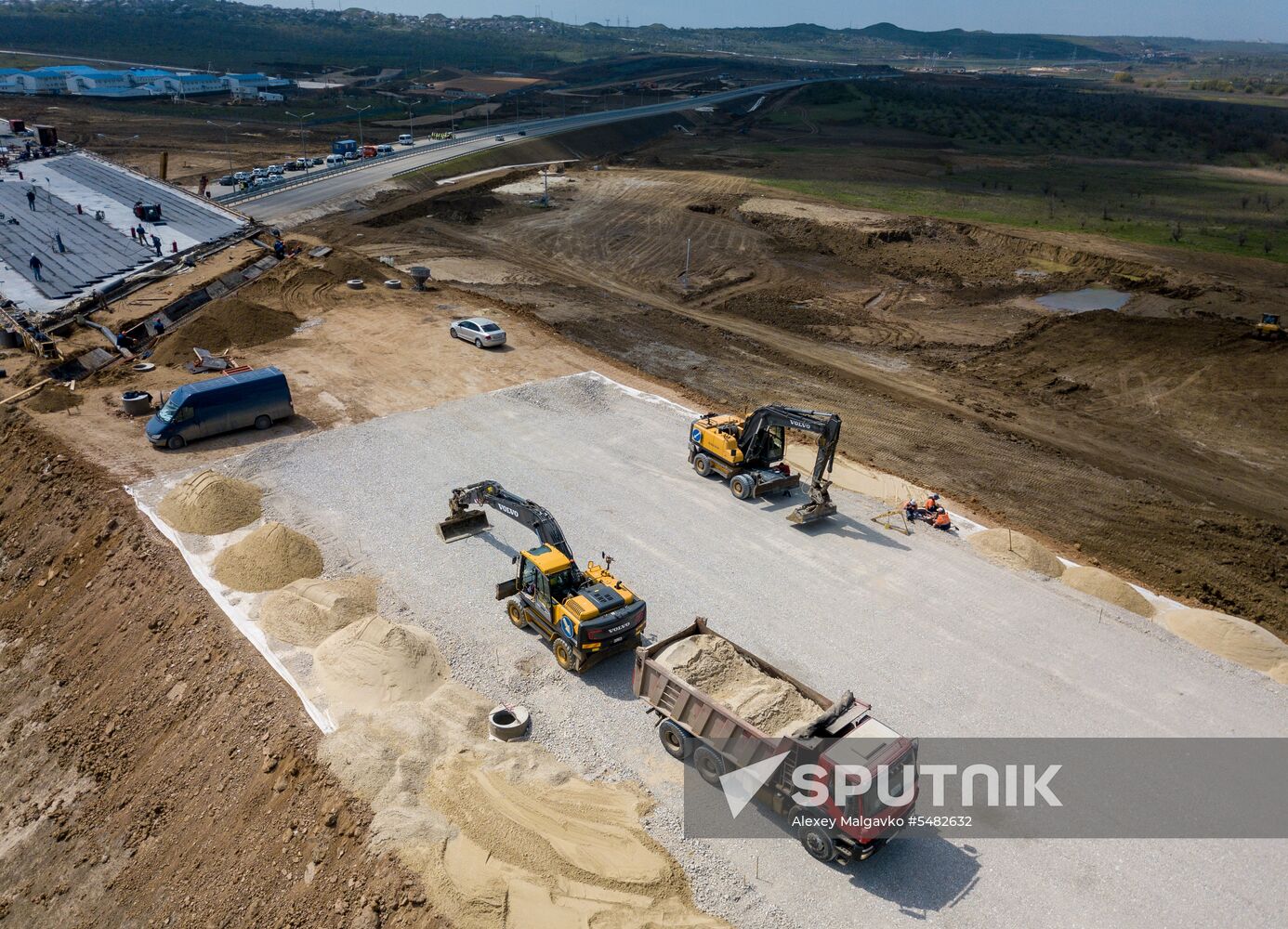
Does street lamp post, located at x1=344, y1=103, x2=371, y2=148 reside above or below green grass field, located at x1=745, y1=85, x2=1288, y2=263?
below

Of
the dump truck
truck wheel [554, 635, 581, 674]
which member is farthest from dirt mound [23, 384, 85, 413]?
the dump truck

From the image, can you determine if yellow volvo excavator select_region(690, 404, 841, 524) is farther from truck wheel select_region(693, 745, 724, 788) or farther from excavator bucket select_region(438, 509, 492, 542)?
truck wheel select_region(693, 745, 724, 788)

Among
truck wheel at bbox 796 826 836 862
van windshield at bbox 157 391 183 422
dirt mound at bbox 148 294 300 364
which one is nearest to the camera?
truck wheel at bbox 796 826 836 862

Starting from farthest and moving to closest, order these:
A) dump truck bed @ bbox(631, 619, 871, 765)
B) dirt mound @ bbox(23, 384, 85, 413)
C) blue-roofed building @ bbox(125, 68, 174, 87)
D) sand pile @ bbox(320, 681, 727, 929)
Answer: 1. blue-roofed building @ bbox(125, 68, 174, 87)
2. dirt mound @ bbox(23, 384, 85, 413)
3. dump truck bed @ bbox(631, 619, 871, 765)
4. sand pile @ bbox(320, 681, 727, 929)

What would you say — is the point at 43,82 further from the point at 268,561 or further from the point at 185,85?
the point at 268,561

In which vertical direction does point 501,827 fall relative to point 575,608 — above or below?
below

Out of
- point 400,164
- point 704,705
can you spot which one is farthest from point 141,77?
point 704,705

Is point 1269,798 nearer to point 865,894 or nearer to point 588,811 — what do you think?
point 865,894
